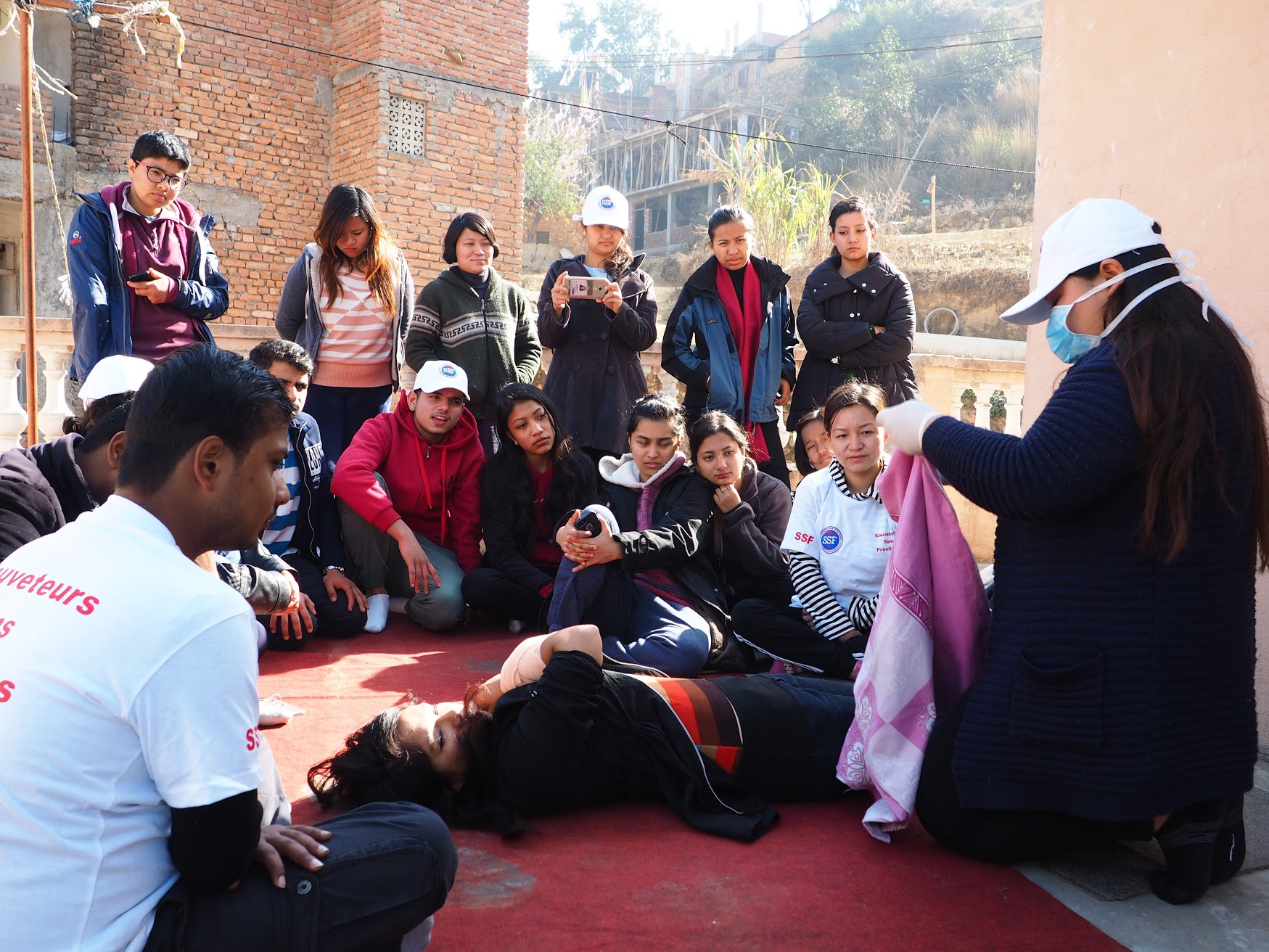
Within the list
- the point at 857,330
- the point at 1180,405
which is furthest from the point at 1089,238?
the point at 857,330

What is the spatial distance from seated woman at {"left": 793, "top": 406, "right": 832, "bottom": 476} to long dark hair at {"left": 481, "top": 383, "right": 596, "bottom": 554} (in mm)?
1058

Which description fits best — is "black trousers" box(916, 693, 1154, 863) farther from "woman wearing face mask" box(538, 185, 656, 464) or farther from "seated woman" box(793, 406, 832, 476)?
"woman wearing face mask" box(538, 185, 656, 464)

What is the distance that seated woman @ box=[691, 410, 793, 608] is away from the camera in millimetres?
4449

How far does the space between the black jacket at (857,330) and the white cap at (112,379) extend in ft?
10.0

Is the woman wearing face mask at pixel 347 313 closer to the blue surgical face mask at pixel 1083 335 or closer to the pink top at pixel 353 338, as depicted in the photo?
the pink top at pixel 353 338

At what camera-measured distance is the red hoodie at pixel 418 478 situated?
16.1ft

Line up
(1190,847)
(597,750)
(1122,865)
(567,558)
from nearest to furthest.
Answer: (1190,847) → (1122,865) → (597,750) → (567,558)

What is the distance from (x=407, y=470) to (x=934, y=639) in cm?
300

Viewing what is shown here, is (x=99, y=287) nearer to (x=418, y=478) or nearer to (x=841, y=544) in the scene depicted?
(x=418, y=478)

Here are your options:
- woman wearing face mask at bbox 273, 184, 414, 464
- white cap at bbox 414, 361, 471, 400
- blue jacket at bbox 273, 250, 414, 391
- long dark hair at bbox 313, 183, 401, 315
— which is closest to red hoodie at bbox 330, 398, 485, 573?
white cap at bbox 414, 361, 471, 400

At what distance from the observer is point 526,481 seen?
4.91 metres

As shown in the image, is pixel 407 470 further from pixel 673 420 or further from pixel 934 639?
pixel 934 639

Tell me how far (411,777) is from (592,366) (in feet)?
9.90

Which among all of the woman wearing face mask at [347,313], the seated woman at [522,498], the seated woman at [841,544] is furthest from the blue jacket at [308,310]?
the seated woman at [841,544]
